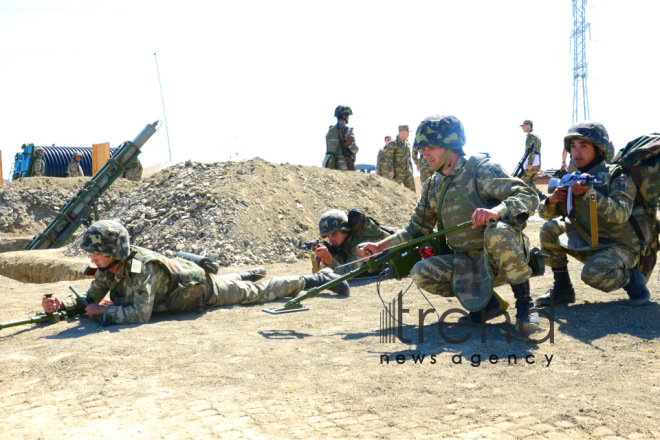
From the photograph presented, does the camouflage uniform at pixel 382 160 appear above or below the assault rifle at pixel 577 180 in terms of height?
above

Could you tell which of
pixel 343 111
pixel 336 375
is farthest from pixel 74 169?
pixel 336 375

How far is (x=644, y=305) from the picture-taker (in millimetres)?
5426

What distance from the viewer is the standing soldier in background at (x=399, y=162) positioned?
17.5 metres

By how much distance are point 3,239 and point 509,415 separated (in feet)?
66.1

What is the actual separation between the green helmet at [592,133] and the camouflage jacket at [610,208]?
20 cm

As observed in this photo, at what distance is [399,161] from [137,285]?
42.4ft

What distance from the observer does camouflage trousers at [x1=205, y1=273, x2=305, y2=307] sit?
648 centimetres

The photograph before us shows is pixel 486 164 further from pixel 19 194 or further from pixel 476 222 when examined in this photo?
pixel 19 194

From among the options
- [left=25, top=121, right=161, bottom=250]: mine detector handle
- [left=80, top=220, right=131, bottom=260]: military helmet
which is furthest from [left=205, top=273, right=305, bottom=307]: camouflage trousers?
[left=25, top=121, right=161, bottom=250]: mine detector handle

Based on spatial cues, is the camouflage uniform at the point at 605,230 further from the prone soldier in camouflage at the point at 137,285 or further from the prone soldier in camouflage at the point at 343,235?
the prone soldier in camouflage at the point at 137,285

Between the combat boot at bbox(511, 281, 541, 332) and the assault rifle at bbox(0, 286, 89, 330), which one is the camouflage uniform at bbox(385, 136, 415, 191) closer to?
the assault rifle at bbox(0, 286, 89, 330)

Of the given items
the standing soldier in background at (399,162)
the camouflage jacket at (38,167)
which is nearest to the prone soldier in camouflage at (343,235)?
the standing soldier in background at (399,162)

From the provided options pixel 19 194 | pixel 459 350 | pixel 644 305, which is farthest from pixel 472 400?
pixel 19 194

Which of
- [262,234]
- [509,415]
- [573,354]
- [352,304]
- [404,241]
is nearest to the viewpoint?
[509,415]
